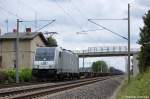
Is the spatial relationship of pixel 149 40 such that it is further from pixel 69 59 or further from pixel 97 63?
pixel 97 63

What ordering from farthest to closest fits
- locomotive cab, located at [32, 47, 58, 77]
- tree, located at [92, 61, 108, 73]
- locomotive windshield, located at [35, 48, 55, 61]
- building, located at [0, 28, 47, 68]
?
tree, located at [92, 61, 108, 73], building, located at [0, 28, 47, 68], locomotive windshield, located at [35, 48, 55, 61], locomotive cab, located at [32, 47, 58, 77]

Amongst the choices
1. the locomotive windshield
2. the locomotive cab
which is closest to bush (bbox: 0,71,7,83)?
the locomotive cab

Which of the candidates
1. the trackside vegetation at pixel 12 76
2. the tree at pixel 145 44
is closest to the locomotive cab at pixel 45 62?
the trackside vegetation at pixel 12 76

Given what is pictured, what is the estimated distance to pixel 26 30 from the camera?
87.1m

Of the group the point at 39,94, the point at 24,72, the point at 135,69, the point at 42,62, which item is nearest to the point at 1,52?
the point at 135,69

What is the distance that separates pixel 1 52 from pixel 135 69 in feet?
94.2

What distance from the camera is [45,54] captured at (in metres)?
47.0

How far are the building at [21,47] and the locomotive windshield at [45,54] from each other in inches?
1417

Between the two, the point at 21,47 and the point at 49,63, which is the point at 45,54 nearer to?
the point at 49,63

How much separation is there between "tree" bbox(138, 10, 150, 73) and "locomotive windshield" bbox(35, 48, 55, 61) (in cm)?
1702

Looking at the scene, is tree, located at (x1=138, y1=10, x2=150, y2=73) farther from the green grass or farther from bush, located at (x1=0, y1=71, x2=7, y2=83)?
the green grass

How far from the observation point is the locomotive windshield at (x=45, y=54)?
46.7 meters

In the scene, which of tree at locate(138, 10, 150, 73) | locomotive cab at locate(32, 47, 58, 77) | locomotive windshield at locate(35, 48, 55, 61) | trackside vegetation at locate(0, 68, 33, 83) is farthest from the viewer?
tree at locate(138, 10, 150, 73)

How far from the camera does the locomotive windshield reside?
153 ft
